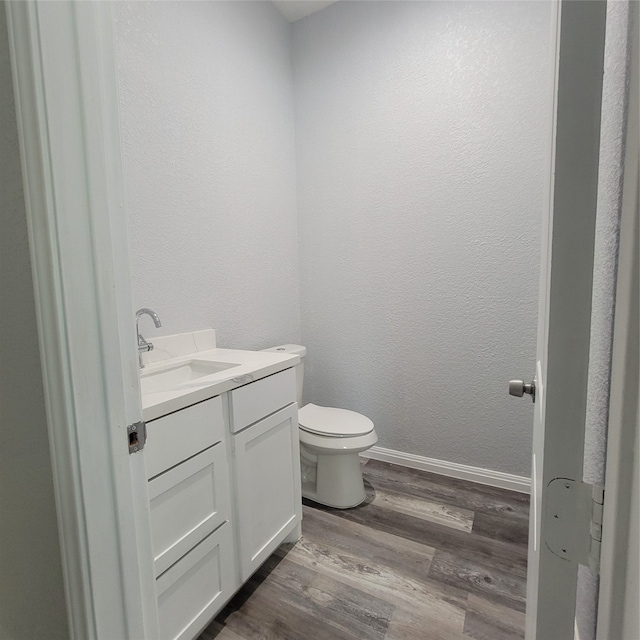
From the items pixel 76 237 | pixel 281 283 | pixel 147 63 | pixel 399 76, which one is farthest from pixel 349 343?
pixel 76 237

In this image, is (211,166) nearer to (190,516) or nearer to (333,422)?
(333,422)

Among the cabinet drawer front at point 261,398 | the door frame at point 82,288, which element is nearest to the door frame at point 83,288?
the door frame at point 82,288

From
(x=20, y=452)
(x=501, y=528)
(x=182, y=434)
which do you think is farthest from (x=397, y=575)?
(x=20, y=452)

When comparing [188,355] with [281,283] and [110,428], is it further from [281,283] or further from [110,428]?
[110,428]

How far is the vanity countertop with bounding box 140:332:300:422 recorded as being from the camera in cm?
101

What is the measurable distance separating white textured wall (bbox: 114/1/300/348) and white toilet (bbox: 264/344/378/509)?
617 mm

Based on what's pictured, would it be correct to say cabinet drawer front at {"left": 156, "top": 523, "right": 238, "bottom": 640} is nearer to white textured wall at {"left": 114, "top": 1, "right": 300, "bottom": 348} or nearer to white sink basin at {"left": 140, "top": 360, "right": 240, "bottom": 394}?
white sink basin at {"left": 140, "top": 360, "right": 240, "bottom": 394}

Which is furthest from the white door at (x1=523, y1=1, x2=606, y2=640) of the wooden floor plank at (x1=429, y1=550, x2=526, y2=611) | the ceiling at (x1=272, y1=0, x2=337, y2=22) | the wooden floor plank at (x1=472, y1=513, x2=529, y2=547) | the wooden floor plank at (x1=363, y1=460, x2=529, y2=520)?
the ceiling at (x1=272, y1=0, x2=337, y2=22)

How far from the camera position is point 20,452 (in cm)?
64

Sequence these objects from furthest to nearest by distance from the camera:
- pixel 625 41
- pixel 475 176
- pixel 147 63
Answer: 1. pixel 475 176
2. pixel 147 63
3. pixel 625 41

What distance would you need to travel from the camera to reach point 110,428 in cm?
62

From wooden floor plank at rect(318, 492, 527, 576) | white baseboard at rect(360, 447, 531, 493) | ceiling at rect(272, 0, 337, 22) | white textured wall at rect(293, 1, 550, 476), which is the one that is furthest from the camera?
ceiling at rect(272, 0, 337, 22)

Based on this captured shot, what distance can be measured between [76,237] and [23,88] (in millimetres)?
213

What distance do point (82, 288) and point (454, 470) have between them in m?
2.12
